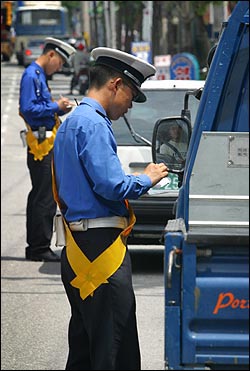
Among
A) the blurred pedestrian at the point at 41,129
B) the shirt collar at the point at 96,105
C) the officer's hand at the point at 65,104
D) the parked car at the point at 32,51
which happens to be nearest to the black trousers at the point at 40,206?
the blurred pedestrian at the point at 41,129

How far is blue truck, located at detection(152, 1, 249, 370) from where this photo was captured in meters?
4.50

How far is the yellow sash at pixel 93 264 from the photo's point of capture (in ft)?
18.7

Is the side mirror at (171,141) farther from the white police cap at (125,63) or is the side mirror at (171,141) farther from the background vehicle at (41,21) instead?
the background vehicle at (41,21)

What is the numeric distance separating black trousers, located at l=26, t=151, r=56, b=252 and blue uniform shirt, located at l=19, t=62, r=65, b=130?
421mm


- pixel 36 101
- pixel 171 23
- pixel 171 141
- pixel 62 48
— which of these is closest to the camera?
pixel 171 141

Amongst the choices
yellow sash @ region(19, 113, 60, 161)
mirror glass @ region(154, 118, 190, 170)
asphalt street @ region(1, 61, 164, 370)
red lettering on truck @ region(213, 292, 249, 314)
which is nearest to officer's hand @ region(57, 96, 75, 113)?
yellow sash @ region(19, 113, 60, 161)

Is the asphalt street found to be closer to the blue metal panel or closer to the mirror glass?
the mirror glass

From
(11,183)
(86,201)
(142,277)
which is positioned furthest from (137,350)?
(11,183)

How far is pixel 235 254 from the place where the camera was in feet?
15.0

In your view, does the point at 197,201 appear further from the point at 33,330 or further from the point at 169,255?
the point at 33,330

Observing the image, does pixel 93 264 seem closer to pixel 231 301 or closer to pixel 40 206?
pixel 231 301

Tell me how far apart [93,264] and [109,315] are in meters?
0.28

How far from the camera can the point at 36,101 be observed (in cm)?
1088

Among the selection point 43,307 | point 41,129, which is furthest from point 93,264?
point 41,129
